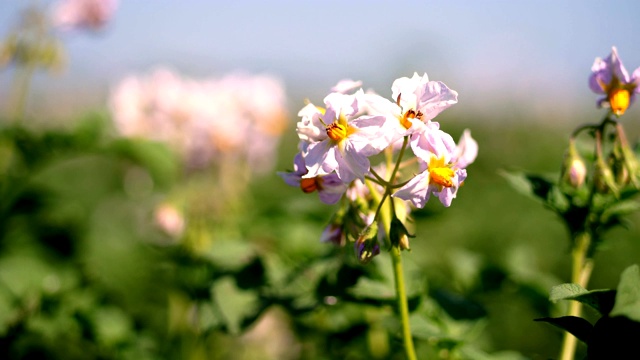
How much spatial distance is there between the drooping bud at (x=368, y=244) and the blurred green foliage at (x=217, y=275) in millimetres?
202

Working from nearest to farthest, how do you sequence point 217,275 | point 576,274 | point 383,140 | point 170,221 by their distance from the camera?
point 383,140
point 576,274
point 217,275
point 170,221

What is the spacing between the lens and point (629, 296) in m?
0.91

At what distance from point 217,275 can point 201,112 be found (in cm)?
149

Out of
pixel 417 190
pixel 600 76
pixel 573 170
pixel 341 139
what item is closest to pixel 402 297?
pixel 417 190


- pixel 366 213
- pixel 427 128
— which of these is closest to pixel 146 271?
pixel 366 213

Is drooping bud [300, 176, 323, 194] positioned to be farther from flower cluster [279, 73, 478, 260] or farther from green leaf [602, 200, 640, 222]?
green leaf [602, 200, 640, 222]

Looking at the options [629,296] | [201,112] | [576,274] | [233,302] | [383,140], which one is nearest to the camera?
[629,296]

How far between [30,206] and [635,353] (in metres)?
2.47

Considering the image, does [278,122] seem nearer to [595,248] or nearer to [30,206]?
[30,206]

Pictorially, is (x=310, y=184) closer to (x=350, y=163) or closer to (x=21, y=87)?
(x=350, y=163)

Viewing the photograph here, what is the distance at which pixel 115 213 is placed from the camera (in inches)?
157

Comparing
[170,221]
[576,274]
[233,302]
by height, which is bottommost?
[170,221]

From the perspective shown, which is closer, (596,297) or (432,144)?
(596,297)

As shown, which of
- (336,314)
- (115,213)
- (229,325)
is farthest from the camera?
(115,213)
